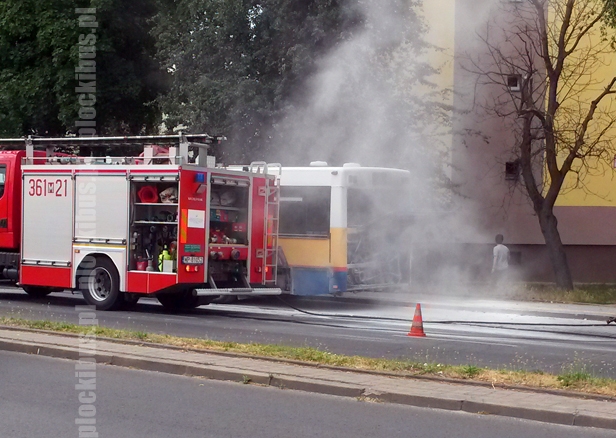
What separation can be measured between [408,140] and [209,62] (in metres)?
5.43

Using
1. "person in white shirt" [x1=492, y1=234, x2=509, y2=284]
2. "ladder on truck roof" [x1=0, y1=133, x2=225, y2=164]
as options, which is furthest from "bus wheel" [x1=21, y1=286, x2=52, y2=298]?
"person in white shirt" [x1=492, y1=234, x2=509, y2=284]

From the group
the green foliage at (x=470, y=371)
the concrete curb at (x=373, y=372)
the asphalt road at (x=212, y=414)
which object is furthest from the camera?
the green foliage at (x=470, y=371)

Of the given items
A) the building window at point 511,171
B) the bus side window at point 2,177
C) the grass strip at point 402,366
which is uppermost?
the building window at point 511,171

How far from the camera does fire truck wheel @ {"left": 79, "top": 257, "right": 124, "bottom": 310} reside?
14.7 m

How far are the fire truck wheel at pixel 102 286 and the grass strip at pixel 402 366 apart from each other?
3.48 meters

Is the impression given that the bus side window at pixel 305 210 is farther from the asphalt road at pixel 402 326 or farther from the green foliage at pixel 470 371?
the green foliage at pixel 470 371

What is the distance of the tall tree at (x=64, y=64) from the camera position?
2503cm

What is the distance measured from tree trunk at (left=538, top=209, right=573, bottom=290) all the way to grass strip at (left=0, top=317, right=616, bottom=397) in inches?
468

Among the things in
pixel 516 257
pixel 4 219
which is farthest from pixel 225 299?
pixel 516 257

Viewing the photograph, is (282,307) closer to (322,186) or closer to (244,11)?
(322,186)

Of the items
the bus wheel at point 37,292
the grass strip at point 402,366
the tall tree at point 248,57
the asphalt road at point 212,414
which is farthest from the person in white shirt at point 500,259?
the asphalt road at point 212,414

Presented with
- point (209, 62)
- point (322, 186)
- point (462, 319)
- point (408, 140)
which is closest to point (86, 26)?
point (209, 62)

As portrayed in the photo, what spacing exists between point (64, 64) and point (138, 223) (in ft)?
40.7

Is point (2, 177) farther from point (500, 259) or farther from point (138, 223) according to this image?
point (500, 259)
